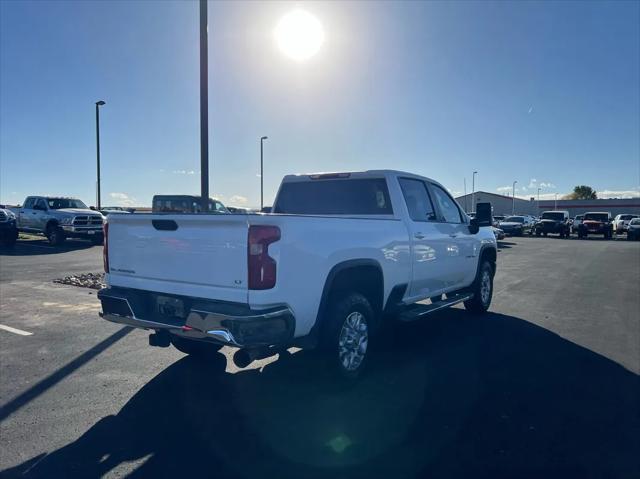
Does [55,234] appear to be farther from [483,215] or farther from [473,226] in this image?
[483,215]

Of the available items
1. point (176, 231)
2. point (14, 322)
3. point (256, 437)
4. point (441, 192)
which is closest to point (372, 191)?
point (441, 192)

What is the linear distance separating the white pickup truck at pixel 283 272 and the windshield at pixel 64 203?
1802 centimetres

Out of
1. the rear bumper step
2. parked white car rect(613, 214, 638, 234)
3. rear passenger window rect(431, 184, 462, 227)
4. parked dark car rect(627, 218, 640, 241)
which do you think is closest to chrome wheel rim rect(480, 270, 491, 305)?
rear passenger window rect(431, 184, 462, 227)

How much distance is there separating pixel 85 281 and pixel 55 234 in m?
10.7

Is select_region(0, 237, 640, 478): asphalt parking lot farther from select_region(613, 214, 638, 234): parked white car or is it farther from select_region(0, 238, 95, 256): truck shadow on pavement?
select_region(613, 214, 638, 234): parked white car

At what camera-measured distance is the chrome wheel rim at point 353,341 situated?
4.61 metres

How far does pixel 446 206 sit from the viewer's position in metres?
7.10

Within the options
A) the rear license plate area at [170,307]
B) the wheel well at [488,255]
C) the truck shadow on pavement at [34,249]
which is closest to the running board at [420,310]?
the wheel well at [488,255]

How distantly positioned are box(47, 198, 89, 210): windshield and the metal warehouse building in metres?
57.6

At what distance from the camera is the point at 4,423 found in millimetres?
3875

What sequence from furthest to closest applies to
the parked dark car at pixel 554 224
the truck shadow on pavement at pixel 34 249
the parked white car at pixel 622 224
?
the parked white car at pixel 622 224 → the parked dark car at pixel 554 224 → the truck shadow on pavement at pixel 34 249

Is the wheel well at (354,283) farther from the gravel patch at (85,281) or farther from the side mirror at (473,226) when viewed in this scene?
the gravel patch at (85,281)

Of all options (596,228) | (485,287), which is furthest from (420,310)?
(596,228)

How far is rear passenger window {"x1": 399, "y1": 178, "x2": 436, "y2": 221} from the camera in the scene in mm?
6052
